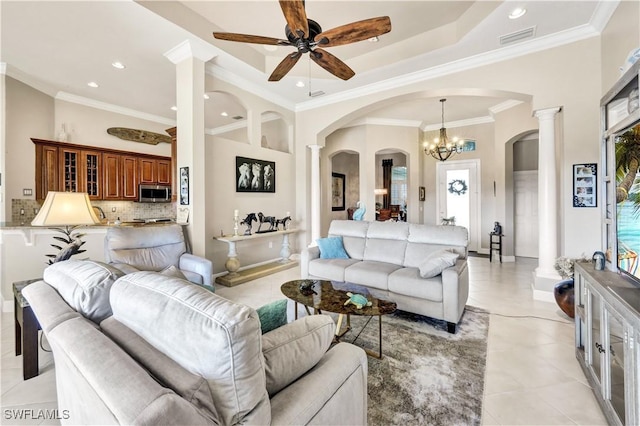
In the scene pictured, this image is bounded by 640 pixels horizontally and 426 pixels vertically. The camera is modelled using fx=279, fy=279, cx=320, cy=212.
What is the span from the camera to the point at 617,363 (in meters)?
1.48

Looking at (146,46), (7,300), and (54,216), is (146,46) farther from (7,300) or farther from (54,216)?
(7,300)

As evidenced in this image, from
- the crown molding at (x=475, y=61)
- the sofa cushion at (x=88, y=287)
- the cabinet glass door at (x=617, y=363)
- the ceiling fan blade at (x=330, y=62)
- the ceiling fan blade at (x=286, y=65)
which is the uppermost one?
the crown molding at (x=475, y=61)

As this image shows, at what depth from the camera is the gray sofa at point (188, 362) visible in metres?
0.73

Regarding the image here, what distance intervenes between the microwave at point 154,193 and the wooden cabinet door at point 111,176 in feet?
1.29

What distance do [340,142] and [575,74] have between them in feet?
14.8

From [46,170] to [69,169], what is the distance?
0.32 meters

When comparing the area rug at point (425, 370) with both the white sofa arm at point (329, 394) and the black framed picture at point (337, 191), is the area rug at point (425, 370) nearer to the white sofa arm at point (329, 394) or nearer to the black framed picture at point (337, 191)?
the white sofa arm at point (329, 394)

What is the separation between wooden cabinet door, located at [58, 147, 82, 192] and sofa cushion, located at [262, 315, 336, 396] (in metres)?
5.78

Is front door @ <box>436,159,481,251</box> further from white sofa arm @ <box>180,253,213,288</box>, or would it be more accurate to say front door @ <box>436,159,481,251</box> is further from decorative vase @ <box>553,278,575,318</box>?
white sofa arm @ <box>180,253,213,288</box>

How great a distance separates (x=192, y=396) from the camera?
73 centimetres

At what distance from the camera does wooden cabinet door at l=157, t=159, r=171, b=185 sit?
6301mm

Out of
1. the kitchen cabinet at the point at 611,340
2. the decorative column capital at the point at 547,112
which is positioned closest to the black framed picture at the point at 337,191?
the decorative column capital at the point at 547,112

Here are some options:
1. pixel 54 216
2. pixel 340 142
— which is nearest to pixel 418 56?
pixel 340 142

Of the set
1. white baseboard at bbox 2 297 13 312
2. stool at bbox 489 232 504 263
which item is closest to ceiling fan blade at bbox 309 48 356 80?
white baseboard at bbox 2 297 13 312
